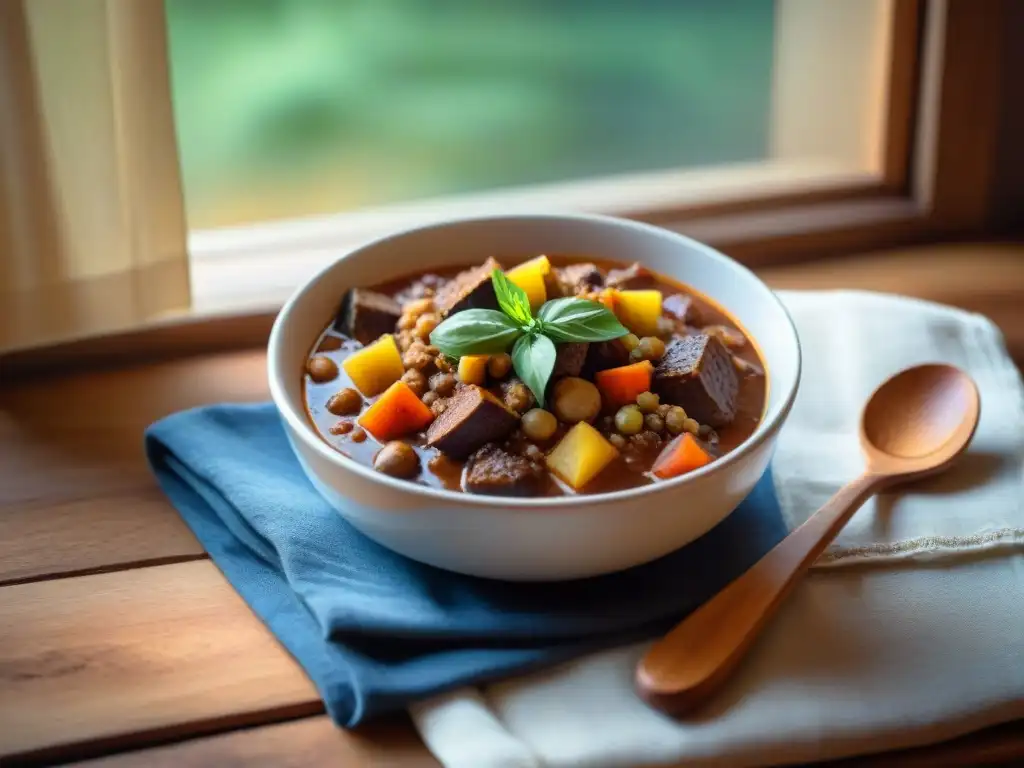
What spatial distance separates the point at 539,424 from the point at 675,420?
0.69 feet

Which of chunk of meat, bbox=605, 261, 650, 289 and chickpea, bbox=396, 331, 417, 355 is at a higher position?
chunk of meat, bbox=605, 261, 650, 289

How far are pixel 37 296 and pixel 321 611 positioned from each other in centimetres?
93

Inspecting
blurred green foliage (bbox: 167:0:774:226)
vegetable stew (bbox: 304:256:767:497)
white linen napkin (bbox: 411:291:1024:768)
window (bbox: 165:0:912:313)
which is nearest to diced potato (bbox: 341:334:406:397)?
vegetable stew (bbox: 304:256:767:497)

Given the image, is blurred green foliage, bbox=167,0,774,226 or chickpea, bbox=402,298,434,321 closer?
chickpea, bbox=402,298,434,321

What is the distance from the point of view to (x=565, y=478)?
1756 millimetres

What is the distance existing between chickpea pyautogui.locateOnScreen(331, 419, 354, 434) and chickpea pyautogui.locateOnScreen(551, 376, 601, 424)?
321 mm

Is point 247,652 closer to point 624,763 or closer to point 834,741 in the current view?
point 624,763

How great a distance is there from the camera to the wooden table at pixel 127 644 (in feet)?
5.29

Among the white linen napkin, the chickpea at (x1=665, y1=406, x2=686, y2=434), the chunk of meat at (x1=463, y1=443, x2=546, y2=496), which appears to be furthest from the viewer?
the chickpea at (x1=665, y1=406, x2=686, y2=434)

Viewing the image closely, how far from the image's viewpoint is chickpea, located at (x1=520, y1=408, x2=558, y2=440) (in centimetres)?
179

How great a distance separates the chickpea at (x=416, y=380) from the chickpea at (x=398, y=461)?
139 millimetres

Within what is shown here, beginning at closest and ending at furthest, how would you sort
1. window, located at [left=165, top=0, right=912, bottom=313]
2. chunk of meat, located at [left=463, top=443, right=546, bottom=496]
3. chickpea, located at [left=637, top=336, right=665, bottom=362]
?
chunk of meat, located at [left=463, top=443, right=546, bottom=496]
chickpea, located at [left=637, top=336, right=665, bottom=362]
window, located at [left=165, top=0, right=912, bottom=313]

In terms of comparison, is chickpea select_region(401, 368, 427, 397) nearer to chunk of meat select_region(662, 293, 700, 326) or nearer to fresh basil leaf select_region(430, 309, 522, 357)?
fresh basil leaf select_region(430, 309, 522, 357)

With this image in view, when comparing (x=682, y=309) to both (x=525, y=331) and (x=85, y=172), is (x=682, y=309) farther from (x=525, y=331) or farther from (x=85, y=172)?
(x=85, y=172)
